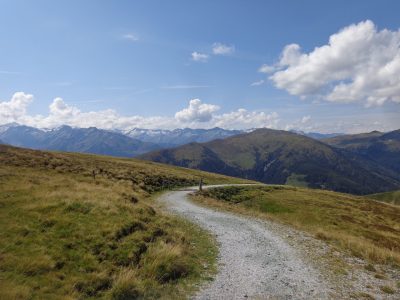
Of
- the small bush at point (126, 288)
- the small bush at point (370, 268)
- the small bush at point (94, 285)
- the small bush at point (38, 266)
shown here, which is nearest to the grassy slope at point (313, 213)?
the small bush at point (370, 268)

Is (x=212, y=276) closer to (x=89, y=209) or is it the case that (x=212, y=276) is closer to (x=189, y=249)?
(x=189, y=249)

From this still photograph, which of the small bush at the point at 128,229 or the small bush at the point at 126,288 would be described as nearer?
the small bush at the point at 126,288

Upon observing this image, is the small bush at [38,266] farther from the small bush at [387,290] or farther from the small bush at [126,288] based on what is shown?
the small bush at [387,290]

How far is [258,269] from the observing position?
16062 millimetres

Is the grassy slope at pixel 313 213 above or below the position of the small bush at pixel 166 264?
below

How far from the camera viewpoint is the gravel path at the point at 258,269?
1334cm

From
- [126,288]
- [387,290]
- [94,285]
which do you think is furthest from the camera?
[387,290]

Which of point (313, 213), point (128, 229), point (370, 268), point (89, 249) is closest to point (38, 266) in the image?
point (89, 249)

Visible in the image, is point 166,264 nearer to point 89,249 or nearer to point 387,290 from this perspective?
point 89,249

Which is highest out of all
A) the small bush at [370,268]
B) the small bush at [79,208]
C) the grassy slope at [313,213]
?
the small bush at [79,208]

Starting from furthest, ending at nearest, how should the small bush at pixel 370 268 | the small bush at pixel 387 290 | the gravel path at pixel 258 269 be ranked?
1. the small bush at pixel 370 268
2. the small bush at pixel 387 290
3. the gravel path at pixel 258 269

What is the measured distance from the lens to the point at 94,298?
11828 mm

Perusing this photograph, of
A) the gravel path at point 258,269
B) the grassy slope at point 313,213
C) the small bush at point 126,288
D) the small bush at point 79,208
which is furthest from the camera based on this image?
the grassy slope at point 313,213

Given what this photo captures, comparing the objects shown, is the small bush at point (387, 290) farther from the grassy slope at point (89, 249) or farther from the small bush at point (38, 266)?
the small bush at point (38, 266)
